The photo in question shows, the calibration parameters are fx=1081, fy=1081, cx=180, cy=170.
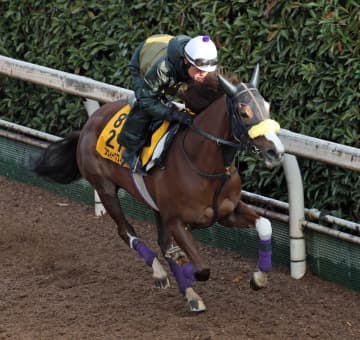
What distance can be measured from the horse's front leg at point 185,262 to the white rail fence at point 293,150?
32.5 inches

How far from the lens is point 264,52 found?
8.11 meters

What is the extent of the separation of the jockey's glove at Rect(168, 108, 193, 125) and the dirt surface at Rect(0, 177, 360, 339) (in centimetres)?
132

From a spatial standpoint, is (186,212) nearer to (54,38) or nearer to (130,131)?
(130,131)

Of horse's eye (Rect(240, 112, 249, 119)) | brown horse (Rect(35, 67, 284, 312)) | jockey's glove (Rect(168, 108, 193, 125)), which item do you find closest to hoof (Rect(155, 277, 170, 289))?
brown horse (Rect(35, 67, 284, 312))

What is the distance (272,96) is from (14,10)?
330 cm

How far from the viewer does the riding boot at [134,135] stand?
7316mm

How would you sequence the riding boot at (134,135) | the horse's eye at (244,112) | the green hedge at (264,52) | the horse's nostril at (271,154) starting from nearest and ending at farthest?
the horse's nostril at (271,154), the horse's eye at (244,112), the riding boot at (134,135), the green hedge at (264,52)

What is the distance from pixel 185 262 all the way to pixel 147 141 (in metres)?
0.89

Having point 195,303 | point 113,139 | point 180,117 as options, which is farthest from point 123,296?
point 180,117

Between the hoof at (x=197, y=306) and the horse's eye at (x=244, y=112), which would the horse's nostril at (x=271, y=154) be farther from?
the hoof at (x=197, y=306)

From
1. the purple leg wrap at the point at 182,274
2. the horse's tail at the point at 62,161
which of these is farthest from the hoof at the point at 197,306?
the horse's tail at the point at 62,161

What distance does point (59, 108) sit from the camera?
10062 millimetres

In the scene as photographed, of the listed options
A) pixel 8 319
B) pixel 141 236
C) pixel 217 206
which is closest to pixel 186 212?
pixel 217 206

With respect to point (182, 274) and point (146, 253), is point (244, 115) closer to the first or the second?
point (182, 274)
